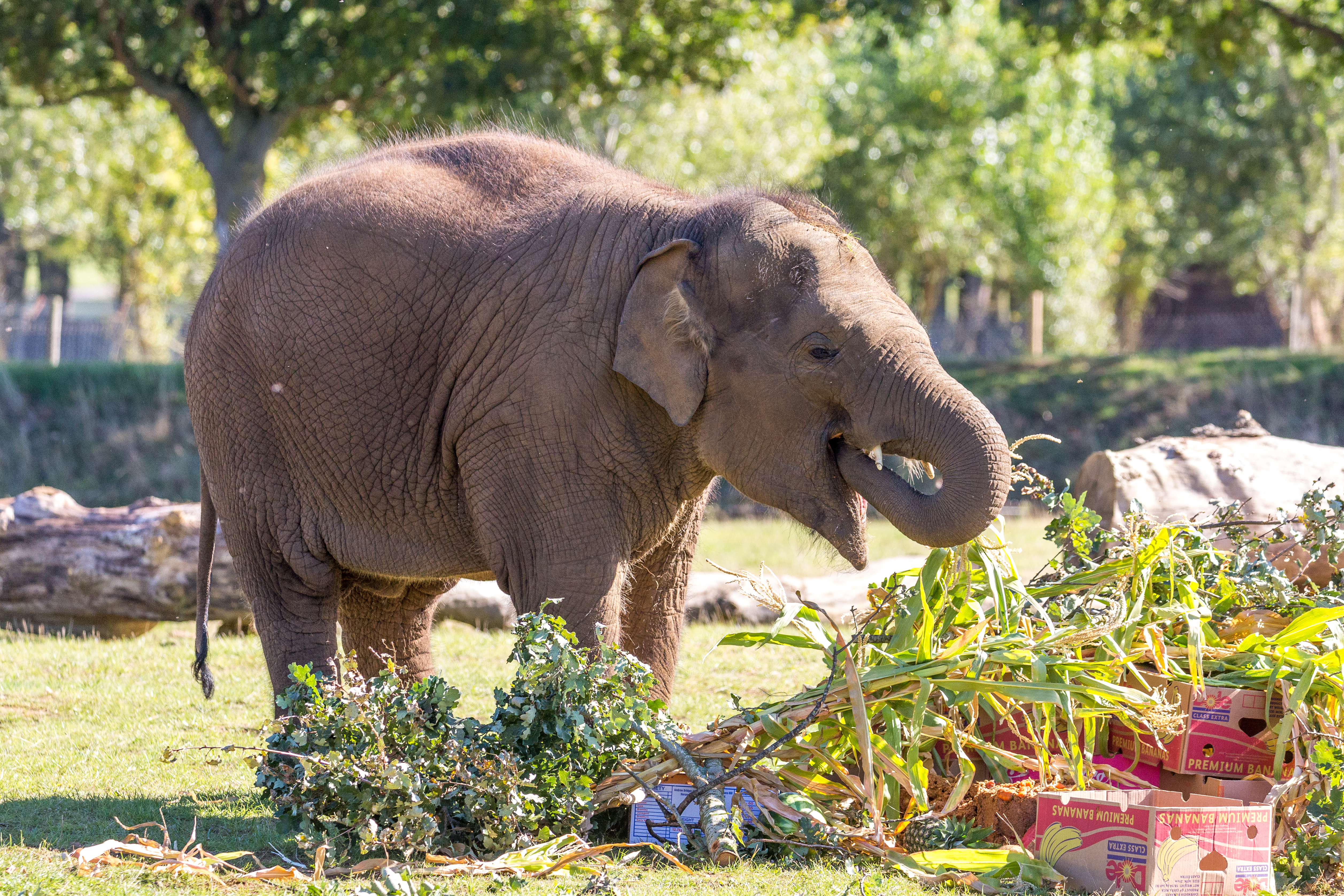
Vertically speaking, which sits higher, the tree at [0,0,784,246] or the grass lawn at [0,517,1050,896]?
the tree at [0,0,784,246]

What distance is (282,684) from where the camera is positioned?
19.8ft

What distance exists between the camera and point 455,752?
473 centimetres

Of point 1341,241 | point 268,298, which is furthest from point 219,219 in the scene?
point 1341,241

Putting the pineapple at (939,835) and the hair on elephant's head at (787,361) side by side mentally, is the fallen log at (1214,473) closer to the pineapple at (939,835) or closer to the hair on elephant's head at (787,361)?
the hair on elephant's head at (787,361)

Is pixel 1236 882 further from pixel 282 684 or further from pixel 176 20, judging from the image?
pixel 176 20

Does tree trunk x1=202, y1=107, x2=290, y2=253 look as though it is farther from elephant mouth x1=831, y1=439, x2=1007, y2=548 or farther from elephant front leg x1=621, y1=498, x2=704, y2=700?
elephant mouth x1=831, y1=439, x2=1007, y2=548

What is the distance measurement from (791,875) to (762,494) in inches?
58.2

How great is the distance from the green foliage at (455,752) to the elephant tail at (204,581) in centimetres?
191

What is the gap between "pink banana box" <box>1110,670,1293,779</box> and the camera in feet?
16.2

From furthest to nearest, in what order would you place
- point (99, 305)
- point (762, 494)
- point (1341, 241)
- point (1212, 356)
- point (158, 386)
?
point (99, 305) → point (1341, 241) → point (1212, 356) → point (158, 386) → point (762, 494)

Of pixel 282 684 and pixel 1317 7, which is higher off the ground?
pixel 1317 7

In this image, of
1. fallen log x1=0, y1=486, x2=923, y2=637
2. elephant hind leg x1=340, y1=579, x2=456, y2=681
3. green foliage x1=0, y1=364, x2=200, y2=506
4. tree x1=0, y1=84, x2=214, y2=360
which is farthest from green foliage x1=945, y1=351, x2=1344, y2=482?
tree x1=0, y1=84, x2=214, y2=360

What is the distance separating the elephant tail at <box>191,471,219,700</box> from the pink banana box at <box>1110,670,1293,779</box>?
4.22 metres

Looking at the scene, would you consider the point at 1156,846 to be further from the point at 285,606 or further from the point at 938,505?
the point at 285,606
